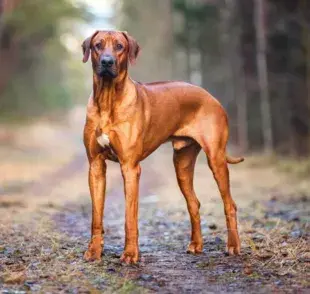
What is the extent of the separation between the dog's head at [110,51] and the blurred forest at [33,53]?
1317cm

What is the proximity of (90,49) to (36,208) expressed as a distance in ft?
16.4

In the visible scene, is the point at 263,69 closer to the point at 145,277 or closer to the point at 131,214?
the point at 131,214

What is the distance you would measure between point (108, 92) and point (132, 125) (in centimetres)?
35

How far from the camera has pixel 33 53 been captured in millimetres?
36656

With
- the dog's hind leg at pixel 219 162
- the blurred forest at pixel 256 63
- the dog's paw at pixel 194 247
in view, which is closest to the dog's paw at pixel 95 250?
the dog's paw at pixel 194 247

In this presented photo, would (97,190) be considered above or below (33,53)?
below

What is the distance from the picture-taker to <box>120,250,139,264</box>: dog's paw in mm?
6429

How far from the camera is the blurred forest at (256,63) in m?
19.8

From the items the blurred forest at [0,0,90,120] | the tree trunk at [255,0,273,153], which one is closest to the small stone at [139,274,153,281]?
the blurred forest at [0,0,90,120]

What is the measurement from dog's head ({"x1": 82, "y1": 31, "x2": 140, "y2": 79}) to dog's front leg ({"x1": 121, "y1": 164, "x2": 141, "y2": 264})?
829 mm

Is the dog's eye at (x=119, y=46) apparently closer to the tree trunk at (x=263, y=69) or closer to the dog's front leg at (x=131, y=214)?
the dog's front leg at (x=131, y=214)

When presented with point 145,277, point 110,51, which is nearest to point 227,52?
point 110,51

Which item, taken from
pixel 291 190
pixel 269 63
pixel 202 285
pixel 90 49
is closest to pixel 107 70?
pixel 90 49

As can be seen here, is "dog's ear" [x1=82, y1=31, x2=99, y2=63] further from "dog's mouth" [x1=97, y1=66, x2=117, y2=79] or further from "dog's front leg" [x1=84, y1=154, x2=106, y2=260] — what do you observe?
"dog's front leg" [x1=84, y1=154, x2=106, y2=260]
